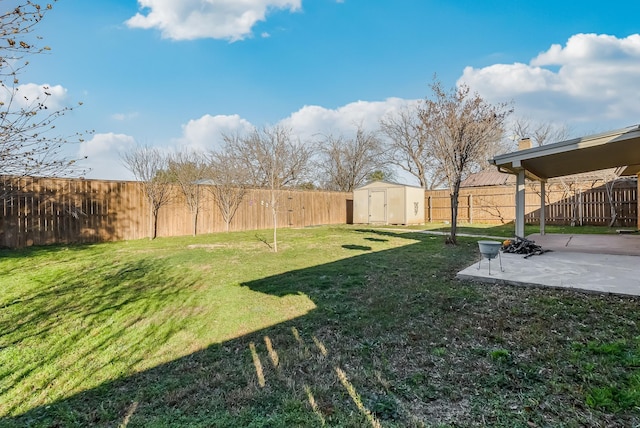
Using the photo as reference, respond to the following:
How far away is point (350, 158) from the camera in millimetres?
26047

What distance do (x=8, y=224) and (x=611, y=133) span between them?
12842 millimetres

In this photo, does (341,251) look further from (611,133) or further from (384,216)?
(384,216)

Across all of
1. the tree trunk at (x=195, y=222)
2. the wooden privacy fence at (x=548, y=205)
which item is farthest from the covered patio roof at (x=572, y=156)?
the tree trunk at (x=195, y=222)

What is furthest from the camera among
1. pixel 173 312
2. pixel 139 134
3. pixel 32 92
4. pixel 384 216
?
pixel 384 216

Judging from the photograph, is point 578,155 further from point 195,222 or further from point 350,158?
point 350,158

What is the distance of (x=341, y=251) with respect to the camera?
296 inches

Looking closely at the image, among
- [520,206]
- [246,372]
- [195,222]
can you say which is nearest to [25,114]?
[246,372]

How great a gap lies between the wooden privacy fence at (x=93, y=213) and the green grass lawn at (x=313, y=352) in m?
4.07

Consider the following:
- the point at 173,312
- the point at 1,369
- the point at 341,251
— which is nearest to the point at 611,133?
the point at 341,251

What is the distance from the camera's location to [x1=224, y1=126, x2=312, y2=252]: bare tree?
8.67 meters

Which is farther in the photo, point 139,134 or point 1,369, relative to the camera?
point 139,134

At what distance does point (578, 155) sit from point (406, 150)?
20123mm

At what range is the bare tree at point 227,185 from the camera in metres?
12.6

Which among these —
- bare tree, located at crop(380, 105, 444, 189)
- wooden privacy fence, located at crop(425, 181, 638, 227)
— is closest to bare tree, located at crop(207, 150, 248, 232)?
wooden privacy fence, located at crop(425, 181, 638, 227)
